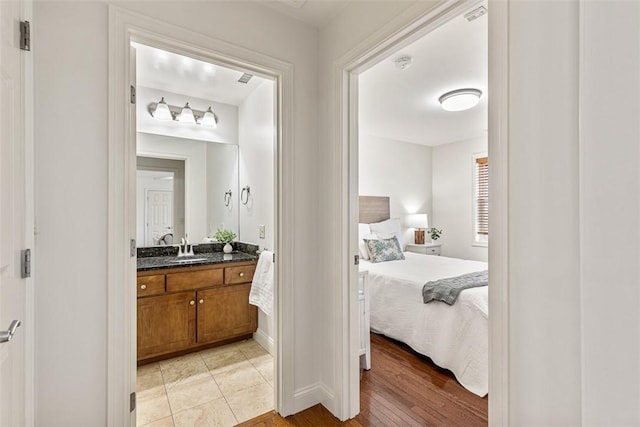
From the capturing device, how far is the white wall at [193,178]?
10.3 feet

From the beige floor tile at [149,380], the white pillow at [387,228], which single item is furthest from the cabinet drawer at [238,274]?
the white pillow at [387,228]

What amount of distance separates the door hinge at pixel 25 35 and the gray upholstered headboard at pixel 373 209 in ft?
13.4

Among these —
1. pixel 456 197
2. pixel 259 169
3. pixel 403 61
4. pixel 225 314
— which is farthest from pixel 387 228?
pixel 225 314

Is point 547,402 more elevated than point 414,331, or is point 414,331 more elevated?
point 547,402

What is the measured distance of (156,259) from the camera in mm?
2873

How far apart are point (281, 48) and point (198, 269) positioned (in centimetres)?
192

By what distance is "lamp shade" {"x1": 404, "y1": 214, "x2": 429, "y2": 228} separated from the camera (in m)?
5.50

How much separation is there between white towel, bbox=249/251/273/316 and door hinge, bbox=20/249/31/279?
5.58ft

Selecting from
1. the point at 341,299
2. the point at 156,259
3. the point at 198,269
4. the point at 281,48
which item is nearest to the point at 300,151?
the point at 281,48

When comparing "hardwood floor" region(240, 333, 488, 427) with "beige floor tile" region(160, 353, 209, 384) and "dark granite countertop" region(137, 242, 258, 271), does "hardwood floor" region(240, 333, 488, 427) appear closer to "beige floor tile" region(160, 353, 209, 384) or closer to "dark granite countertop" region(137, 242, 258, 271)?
"beige floor tile" region(160, 353, 209, 384)

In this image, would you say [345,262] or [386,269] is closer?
[345,262]

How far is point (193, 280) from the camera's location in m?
2.68

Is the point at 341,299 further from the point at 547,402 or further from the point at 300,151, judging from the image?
the point at 547,402

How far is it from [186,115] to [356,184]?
2187 mm
